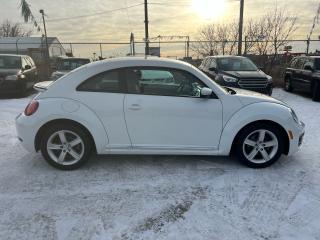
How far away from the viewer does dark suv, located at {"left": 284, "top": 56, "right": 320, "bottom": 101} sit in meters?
11.0

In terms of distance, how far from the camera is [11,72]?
1145 cm

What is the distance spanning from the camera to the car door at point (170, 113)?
179 inches

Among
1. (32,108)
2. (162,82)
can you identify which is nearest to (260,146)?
(162,82)

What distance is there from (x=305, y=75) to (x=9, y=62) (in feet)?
36.5

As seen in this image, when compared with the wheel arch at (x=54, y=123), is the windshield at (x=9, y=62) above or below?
above

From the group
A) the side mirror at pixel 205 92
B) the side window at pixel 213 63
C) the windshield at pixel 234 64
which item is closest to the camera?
the side mirror at pixel 205 92

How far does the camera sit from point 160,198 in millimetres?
3945

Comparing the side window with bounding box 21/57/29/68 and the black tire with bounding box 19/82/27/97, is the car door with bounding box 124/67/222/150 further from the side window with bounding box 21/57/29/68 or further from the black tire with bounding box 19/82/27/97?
the side window with bounding box 21/57/29/68

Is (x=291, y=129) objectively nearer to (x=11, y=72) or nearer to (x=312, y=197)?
(x=312, y=197)

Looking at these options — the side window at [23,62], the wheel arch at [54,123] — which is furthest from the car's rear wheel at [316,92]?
the side window at [23,62]

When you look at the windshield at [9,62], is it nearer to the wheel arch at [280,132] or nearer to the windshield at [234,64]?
the windshield at [234,64]

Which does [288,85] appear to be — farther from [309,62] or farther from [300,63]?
[309,62]

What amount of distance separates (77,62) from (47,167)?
9370 mm

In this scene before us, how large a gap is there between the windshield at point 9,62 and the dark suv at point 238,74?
7307 mm
